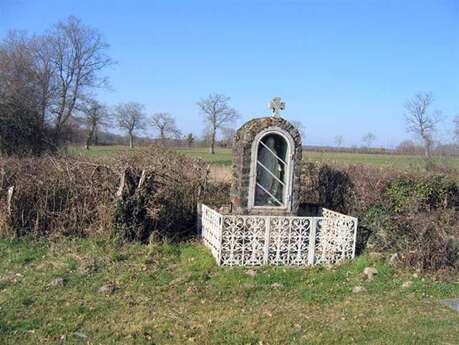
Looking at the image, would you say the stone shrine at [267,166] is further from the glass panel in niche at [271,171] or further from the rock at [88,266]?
the rock at [88,266]

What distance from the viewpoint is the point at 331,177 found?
37.8ft

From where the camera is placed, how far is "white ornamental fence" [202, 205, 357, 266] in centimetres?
753

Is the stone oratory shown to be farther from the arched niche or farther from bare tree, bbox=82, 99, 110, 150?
bare tree, bbox=82, 99, 110, 150

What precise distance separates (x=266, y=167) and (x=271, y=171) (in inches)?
5.8

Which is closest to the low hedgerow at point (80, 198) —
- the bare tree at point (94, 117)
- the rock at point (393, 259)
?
the rock at point (393, 259)

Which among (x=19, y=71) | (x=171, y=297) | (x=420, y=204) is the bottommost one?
(x=171, y=297)

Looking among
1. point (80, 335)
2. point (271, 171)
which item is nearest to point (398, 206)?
point (271, 171)

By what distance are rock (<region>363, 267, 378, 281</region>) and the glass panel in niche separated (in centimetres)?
235

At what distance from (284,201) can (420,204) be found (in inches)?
136

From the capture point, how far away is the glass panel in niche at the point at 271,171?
888 cm

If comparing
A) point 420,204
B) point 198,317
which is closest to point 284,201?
point 420,204

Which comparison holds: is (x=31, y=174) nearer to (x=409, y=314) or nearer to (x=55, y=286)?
(x=55, y=286)

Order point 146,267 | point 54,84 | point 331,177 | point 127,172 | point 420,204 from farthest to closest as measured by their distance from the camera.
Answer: point 54,84 → point 331,177 → point 420,204 → point 127,172 → point 146,267

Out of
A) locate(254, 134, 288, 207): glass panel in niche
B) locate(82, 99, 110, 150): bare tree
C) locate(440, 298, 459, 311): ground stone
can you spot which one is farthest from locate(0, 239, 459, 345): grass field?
locate(82, 99, 110, 150): bare tree
